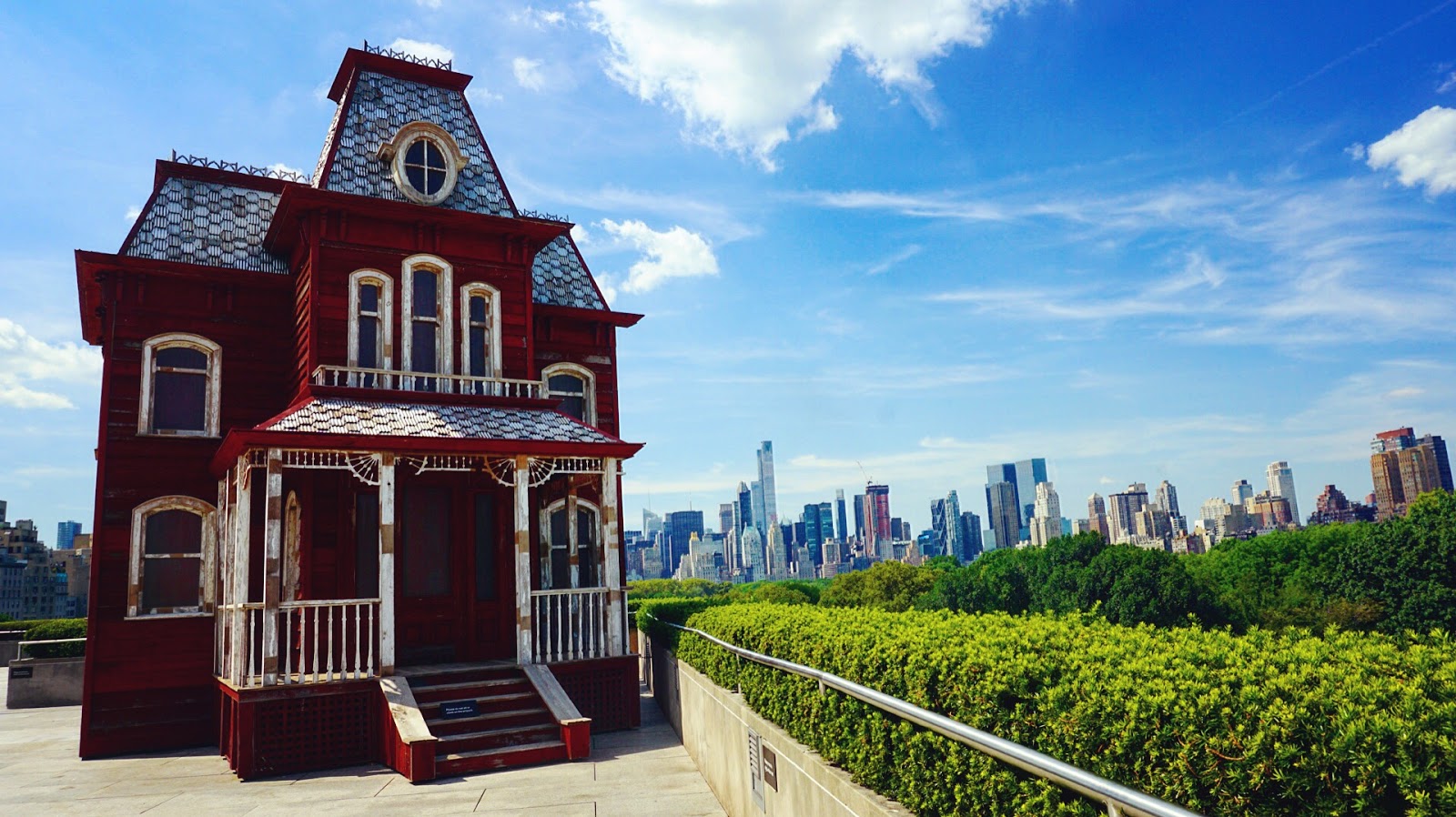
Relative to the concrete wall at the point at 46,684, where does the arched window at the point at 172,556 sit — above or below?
above

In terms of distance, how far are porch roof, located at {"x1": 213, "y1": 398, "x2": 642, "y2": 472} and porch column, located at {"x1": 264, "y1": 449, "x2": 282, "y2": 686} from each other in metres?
0.44

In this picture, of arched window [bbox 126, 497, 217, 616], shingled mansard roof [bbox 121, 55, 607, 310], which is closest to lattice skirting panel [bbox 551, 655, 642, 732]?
arched window [bbox 126, 497, 217, 616]

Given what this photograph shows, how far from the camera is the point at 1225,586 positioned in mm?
66562

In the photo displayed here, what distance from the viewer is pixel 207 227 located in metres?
15.7

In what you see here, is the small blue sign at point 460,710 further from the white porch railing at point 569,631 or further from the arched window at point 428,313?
the arched window at point 428,313

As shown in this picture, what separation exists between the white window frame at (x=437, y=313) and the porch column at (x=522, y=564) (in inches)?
94.1

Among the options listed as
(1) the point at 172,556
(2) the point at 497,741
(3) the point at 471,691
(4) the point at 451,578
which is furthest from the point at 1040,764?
(1) the point at 172,556

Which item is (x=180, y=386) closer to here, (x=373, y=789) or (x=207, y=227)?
(x=207, y=227)

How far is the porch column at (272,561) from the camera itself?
36.7 ft

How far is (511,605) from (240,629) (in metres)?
4.23

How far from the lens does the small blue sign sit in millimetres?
11211

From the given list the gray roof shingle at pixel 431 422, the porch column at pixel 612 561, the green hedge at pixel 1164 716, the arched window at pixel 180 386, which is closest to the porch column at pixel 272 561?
the gray roof shingle at pixel 431 422

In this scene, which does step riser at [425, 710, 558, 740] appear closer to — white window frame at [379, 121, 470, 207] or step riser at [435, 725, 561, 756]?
step riser at [435, 725, 561, 756]

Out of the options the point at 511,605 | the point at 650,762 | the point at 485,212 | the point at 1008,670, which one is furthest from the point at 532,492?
the point at 1008,670
